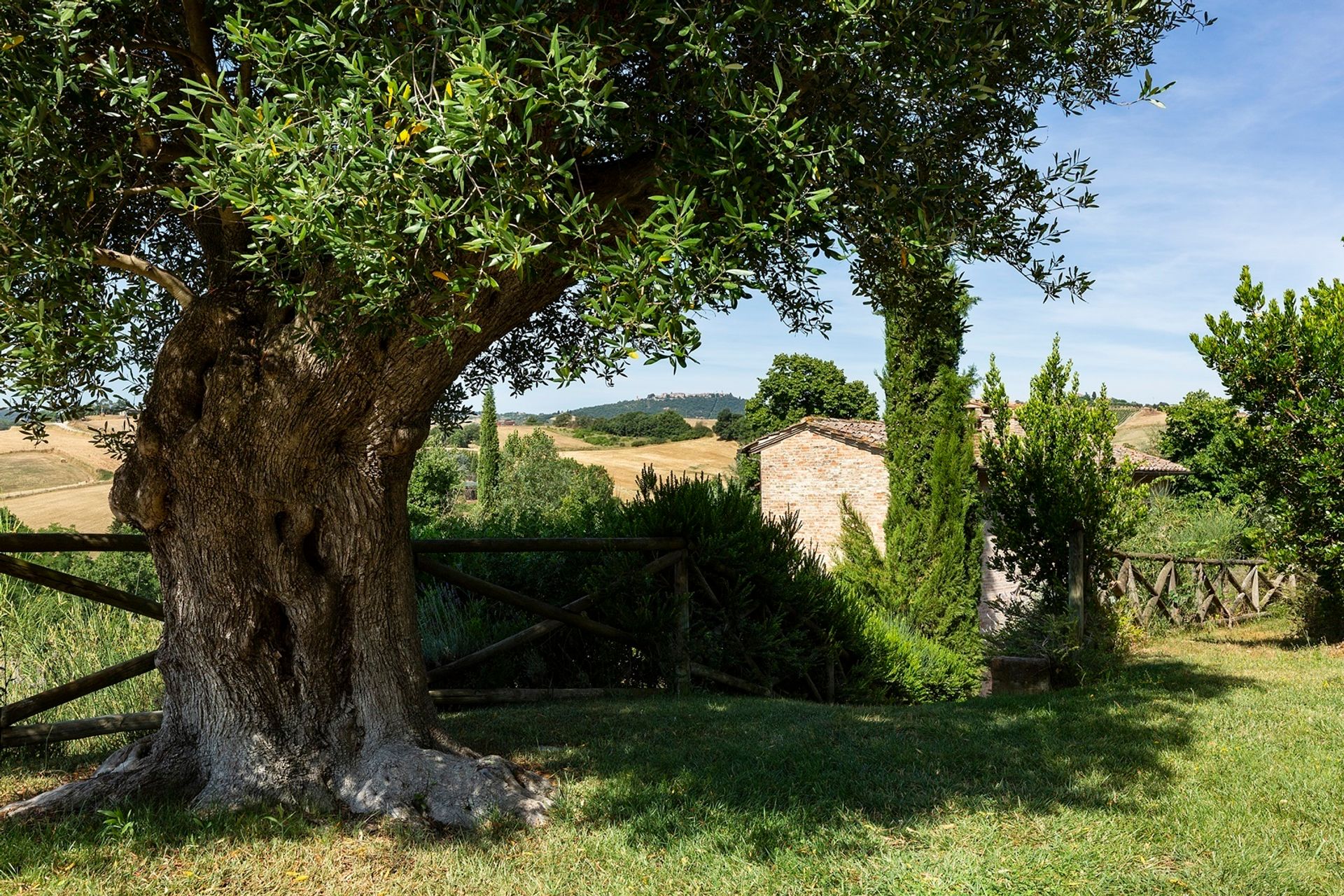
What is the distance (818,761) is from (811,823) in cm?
87

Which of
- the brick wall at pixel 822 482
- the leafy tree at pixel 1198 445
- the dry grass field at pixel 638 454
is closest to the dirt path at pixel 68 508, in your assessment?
the brick wall at pixel 822 482

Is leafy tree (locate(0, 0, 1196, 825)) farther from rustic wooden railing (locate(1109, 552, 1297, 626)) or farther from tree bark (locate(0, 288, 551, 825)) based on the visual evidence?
rustic wooden railing (locate(1109, 552, 1297, 626))

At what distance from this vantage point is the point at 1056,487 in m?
11.6

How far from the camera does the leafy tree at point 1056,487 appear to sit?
11.6m

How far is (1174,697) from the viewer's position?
7820 millimetres

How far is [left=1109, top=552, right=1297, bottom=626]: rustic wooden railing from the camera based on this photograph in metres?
14.4

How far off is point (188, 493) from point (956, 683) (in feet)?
35.5

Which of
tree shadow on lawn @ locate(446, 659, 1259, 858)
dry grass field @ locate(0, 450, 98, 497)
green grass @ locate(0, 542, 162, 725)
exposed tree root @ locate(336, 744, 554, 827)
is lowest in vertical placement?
tree shadow on lawn @ locate(446, 659, 1259, 858)

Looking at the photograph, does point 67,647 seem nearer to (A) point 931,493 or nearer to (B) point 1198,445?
(A) point 931,493

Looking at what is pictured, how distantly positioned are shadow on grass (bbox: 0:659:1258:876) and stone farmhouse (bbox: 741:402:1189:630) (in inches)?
872

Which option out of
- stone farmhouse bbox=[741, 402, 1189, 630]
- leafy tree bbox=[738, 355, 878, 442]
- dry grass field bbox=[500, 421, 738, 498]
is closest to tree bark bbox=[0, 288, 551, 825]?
stone farmhouse bbox=[741, 402, 1189, 630]

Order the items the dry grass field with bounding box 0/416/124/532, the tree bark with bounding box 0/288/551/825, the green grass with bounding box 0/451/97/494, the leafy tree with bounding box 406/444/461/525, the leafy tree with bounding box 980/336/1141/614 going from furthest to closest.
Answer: the leafy tree with bounding box 406/444/461/525 < the green grass with bounding box 0/451/97/494 < the leafy tree with bounding box 980/336/1141/614 < the dry grass field with bounding box 0/416/124/532 < the tree bark with bounding box 0/288/551/825

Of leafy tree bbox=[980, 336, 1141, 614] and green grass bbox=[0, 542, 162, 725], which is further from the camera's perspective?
leafy tree bbox=[980, 336, 1141, 614]

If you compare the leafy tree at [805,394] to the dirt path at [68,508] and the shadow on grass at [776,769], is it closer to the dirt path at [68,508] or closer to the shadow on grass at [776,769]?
the dirt path at [68,508]
